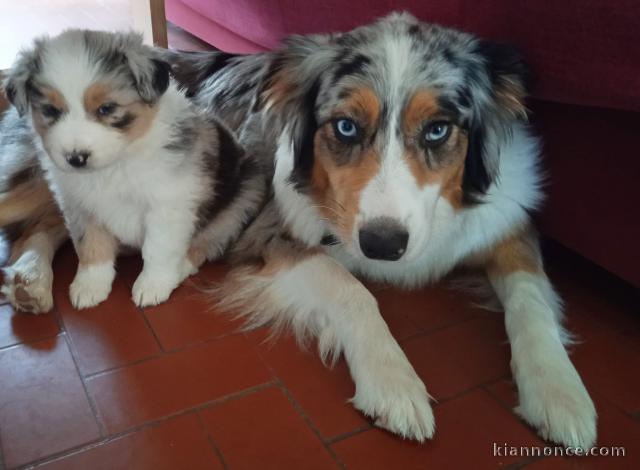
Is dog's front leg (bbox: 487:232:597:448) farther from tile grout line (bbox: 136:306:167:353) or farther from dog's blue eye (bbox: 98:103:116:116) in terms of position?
dog's blue eye (bbox: 98:103:116:116)

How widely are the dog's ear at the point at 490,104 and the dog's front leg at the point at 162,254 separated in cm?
98

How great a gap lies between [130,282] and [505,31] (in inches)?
62.8

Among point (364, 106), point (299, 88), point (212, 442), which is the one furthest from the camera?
point (299, 88)

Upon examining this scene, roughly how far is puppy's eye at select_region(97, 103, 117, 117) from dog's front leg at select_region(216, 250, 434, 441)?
0.76m

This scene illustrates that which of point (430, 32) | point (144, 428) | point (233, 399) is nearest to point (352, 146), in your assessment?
point (430, 32)

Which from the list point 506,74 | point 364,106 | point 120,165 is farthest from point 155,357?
point 506,74

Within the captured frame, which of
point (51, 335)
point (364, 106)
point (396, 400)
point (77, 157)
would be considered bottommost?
point (51, 335)

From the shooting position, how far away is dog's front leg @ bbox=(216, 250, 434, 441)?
1.65 meters

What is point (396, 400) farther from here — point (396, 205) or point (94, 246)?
point (94, 246)

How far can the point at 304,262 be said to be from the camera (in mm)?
2199

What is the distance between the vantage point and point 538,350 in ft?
5.80

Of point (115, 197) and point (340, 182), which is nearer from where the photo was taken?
point (340, 182)

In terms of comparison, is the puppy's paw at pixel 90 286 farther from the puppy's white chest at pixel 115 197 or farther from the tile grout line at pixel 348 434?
the tile grout line at pixel 348 434

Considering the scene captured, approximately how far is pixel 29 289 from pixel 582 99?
1.85m
